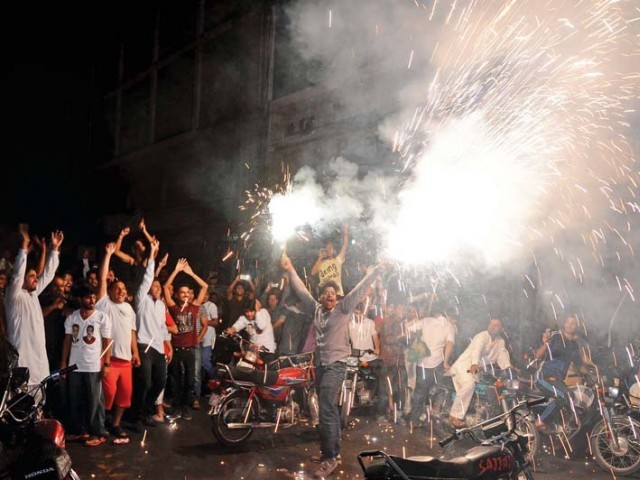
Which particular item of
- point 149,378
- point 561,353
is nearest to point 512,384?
point 561,353

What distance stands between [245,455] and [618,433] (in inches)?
181

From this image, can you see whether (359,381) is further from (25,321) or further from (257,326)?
(25,321)

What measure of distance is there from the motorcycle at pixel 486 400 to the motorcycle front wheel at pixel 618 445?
0.72m

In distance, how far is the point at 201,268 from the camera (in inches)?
680

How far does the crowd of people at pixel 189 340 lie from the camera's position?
644 centimetres

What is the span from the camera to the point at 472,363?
27.5 ft

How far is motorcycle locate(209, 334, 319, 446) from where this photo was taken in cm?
712

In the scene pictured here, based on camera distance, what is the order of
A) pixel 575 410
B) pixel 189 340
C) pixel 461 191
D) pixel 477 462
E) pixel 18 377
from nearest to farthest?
pixel 477 462 → pixel 18 377 → pixel 575 410 → pixel 189 340 → pixel 461 191

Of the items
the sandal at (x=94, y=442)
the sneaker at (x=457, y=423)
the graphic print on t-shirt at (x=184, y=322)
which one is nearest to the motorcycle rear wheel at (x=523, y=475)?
the sneaker at (x=457, y=423)

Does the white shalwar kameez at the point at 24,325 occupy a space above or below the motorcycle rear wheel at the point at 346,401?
above

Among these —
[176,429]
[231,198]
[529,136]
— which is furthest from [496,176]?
[231,198]

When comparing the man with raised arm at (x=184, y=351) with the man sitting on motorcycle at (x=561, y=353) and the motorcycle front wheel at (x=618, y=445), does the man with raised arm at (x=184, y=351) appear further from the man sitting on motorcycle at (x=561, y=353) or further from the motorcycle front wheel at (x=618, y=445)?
the motorcycle front wheel at (x=618, y=445)

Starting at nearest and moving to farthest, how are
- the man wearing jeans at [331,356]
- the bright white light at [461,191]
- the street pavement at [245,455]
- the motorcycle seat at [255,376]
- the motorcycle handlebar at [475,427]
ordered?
1. the motorcycle handlebar at [475,427]
2. the street pavement at [245,455]
3. the man wearing jeans at [331,356]
4. the motorcycle seat at [255,376]
5. the bright white light at [461,191]

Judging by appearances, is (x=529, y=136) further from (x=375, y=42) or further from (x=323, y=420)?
(x=323, y=420)
